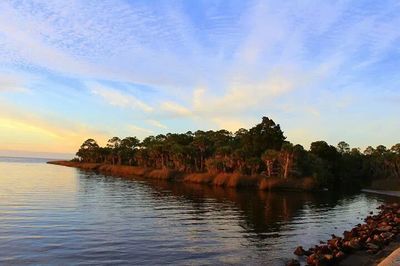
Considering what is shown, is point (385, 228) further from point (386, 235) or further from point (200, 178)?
point (200, 178)

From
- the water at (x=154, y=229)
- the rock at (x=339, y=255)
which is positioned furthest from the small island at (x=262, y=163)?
the rock at (x=339, y=255)

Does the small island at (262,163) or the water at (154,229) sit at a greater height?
the small island at (262,163)

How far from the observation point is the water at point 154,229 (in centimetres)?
2673

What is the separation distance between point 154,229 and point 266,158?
6656 centimetres

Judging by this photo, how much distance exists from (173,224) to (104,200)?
2194 cm

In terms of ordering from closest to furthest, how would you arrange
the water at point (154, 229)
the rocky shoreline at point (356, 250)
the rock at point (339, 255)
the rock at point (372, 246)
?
the rocky shoreline at point (356, 250), the rock at point (339, 255), the water at point (154, 229), the rock at point (372, 246)

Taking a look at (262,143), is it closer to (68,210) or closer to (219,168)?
(219,168)

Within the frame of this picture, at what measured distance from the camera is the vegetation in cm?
10116

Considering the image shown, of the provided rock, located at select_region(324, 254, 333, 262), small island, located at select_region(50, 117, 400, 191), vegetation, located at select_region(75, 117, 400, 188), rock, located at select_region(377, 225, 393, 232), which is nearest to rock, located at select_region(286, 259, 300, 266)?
rock, located at select_region(324, 254, 333, 262)

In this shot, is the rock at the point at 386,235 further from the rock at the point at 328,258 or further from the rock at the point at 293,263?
the rock at the point at 293,263

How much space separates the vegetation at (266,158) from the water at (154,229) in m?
38.9

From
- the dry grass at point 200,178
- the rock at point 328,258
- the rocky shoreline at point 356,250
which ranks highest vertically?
the dry grass at point 200,178

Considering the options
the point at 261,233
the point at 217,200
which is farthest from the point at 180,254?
the point at 217,200

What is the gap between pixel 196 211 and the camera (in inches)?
2000
